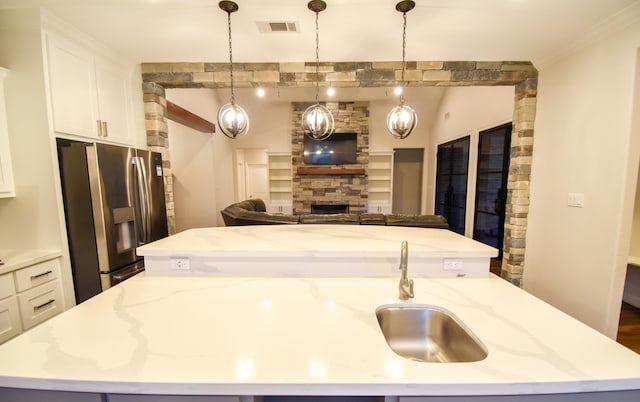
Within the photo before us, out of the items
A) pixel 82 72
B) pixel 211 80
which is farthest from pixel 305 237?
pixel 82 72

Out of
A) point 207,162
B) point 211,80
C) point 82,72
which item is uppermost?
point 211,80

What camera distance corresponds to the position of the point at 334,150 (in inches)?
232

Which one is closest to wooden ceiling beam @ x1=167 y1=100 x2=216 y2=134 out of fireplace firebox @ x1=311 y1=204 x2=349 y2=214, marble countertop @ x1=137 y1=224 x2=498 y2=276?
fireplace firebox @ x1=311 y1=204 x2=349 y2=214

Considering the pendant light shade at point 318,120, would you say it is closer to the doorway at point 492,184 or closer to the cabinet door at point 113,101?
the cabinet door at point 113,101

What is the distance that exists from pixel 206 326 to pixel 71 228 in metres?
1.80

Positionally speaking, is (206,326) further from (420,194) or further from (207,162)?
(420,194)

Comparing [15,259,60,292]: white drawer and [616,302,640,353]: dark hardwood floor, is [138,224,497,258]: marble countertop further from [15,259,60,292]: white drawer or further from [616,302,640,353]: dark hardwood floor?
[616,302,640,353]: dark hardwood floor

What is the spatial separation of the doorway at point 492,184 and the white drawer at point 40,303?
4.96 meters

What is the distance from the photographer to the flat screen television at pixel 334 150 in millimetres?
5875

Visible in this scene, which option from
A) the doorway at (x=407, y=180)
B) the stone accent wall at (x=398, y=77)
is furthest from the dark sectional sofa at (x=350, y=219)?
the doorway at (x=407, y=180)

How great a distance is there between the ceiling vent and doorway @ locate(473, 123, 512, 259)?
3.17 meters

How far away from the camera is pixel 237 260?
143cm

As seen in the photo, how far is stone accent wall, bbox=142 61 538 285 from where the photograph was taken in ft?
8.59

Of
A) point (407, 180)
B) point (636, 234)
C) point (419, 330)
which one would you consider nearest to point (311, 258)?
point (419, 330)
